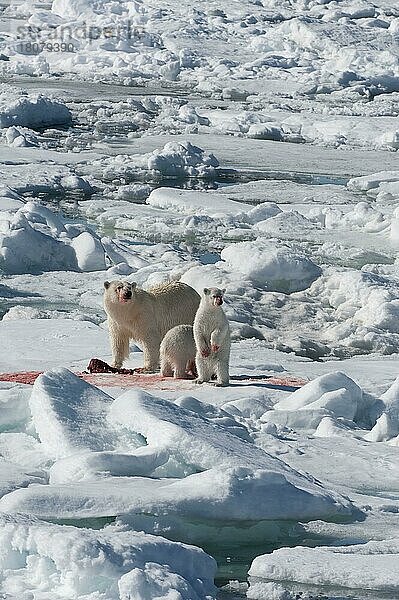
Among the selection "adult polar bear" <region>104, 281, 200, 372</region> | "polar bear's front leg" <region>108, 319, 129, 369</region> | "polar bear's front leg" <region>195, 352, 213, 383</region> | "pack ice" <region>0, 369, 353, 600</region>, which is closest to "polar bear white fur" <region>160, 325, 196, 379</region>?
"polar bear's front leg" <region>195, 352, 213, 383</region>

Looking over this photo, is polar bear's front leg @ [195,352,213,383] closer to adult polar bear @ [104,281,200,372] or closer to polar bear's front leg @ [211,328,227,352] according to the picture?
polar bear's front leg @ [211,328,227,352]

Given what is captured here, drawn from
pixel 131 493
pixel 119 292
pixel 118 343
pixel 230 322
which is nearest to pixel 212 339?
pixel 119 292

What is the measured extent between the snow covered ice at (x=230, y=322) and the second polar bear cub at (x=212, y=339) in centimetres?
20

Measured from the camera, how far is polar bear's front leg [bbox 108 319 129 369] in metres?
7.41

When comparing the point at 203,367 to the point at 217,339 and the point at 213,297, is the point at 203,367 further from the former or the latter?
the point at 213,297

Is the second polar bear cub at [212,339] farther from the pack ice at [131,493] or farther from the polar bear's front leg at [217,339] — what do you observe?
the pack ice at [131,493]

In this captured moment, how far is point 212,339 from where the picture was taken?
649 cm

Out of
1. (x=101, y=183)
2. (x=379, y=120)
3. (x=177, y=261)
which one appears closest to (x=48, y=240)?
(x=177, y=261)

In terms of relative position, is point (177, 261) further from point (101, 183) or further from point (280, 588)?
point (280, 588)

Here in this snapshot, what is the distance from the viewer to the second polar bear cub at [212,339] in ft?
21.3

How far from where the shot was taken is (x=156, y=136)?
20234 mm

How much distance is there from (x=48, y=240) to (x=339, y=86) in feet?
53.1

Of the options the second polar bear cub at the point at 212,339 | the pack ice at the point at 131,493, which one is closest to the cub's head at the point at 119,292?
the second polar bear cub at the point at 212,339

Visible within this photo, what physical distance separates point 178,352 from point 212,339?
0.47 m
